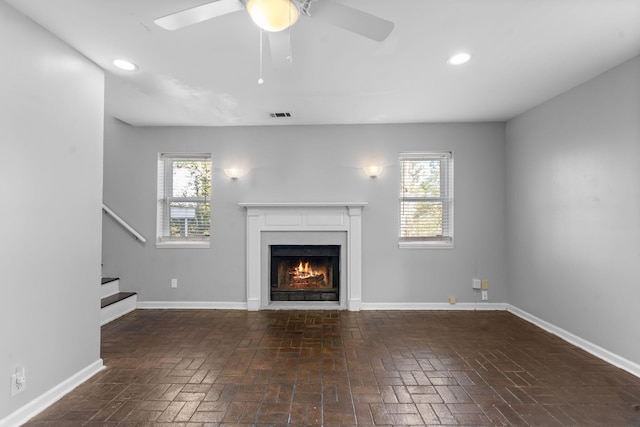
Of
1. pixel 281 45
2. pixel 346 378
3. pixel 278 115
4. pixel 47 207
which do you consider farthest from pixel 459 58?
pixel 47 207

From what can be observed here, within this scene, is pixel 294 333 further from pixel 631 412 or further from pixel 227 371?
pixel 631 412

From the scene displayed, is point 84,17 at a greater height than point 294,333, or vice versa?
point 84,17

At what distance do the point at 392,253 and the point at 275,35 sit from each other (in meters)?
3.33

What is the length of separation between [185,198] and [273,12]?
3.61m

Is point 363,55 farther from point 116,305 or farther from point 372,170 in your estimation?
point 116,305

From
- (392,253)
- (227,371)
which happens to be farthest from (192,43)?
(392,253)

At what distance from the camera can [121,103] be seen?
3.68m

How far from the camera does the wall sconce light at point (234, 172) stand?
4527 millimetres

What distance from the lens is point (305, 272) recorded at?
15.7 ft

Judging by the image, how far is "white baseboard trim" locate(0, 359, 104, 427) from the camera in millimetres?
1995

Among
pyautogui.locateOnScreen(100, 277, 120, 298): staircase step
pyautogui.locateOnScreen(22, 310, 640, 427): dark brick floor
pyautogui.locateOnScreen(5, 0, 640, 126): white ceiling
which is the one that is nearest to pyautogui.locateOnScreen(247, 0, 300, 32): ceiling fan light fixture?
pyautogui.locateOnScreen(5, 0, 640, 126): white ceiling

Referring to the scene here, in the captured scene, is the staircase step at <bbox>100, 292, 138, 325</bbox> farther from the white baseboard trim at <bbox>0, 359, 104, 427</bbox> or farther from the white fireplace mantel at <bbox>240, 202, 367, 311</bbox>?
the white fireplace mantel at <bbox>240, 202, 367, 311</bbox>

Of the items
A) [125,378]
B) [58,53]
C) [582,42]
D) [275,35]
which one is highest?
[582,42]

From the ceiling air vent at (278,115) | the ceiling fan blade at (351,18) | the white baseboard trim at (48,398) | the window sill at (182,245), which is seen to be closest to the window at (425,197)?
the ceiling air vent at (278,115)
